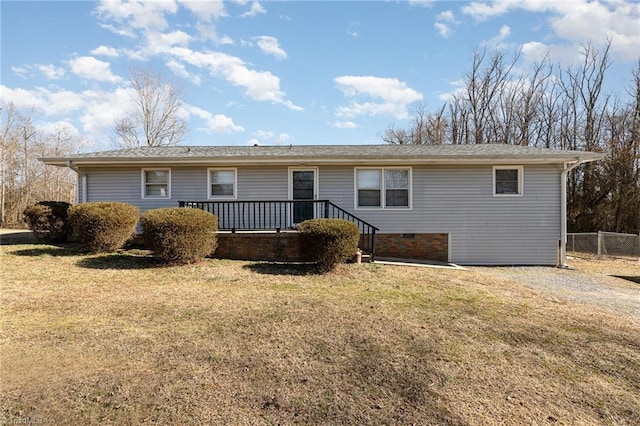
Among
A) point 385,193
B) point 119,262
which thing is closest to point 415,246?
point 385,193

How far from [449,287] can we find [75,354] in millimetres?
5971

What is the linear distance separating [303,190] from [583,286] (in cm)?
734

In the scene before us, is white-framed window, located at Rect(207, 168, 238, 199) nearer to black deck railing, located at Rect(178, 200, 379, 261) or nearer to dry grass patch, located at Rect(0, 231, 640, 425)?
black deck railing, located at Rect(178, 200, 379, 261)

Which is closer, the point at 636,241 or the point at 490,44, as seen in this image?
the point at 636,241

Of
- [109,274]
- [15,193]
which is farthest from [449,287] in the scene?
[15,193]

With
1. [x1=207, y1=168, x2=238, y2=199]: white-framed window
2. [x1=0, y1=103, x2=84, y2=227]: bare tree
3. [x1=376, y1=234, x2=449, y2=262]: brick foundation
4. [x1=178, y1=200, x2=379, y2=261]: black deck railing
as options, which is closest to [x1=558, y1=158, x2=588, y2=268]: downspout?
[x1=376, y1=234, x2=449, y2=262]: brick foundation

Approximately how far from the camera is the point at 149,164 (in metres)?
10.1

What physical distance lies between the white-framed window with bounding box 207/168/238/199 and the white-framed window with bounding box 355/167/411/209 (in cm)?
383

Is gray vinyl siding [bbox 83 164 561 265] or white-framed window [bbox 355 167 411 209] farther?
white-framed window [bbox 355 167 411 209]

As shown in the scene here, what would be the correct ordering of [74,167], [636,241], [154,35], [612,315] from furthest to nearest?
[636,241] < [154,35] < [74,167] < [612,315]

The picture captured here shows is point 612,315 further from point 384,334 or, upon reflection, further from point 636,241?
point 636,241

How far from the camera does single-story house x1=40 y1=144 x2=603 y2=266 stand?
32.2 ft

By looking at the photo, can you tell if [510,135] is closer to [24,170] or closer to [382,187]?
[382,187]

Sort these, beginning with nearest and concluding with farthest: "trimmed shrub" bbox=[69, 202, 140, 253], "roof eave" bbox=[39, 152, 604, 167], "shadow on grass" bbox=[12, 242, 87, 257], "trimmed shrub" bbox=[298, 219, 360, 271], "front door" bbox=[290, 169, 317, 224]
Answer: "trimmed shrub" bbox=[298, 219, 360, 271] < "trimmed shrub" bbox=[69, 202, 140, 253] < "shadow on grass" bbox=[12, 242, 87, 257] < "roof eave" bbox=[39, 152, 604, 167] < "front door" bbox=[290, 169, 317, 224]
